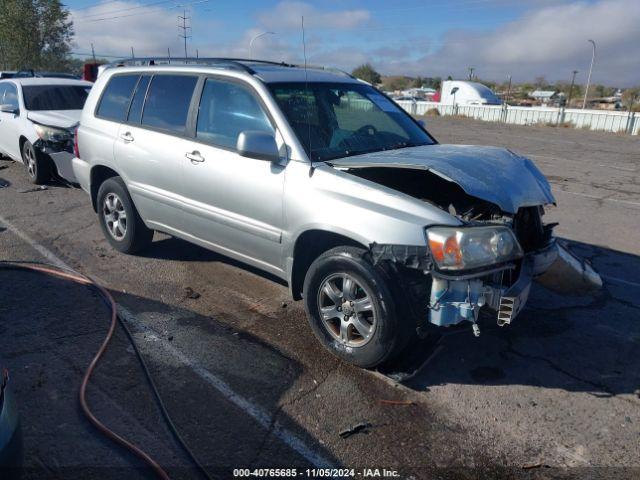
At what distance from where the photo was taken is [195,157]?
4.38 meters

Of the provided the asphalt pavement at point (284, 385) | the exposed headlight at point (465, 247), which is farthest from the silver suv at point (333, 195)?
the asphalt pavement at point (284, 385)

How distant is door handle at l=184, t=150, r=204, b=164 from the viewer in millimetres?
4336

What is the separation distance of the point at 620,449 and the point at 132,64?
553cm

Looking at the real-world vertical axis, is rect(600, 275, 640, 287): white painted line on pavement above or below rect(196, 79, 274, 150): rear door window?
below

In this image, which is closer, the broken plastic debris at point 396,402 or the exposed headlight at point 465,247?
the exposed headlight at point 465,247

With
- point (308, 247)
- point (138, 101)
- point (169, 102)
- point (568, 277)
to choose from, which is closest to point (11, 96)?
point (138, 101)

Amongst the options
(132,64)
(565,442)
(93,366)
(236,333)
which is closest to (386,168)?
(236,333)

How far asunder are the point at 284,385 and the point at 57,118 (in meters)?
7.28

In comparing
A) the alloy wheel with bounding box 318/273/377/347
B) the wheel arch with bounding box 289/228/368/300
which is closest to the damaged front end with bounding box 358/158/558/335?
the alloy wheel with bounding box 318/273/377/347

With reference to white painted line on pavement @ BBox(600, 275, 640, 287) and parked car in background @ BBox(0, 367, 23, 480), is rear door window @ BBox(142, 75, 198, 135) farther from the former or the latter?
white painted line on pavement @ BBox(600, 275, 640, 287)

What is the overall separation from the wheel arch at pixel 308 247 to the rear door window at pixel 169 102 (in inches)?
65.1

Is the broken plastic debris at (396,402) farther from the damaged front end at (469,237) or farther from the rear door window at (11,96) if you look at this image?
the rear door window at (11,96)

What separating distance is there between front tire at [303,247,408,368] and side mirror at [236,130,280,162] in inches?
32.9

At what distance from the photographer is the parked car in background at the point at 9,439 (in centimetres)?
202
